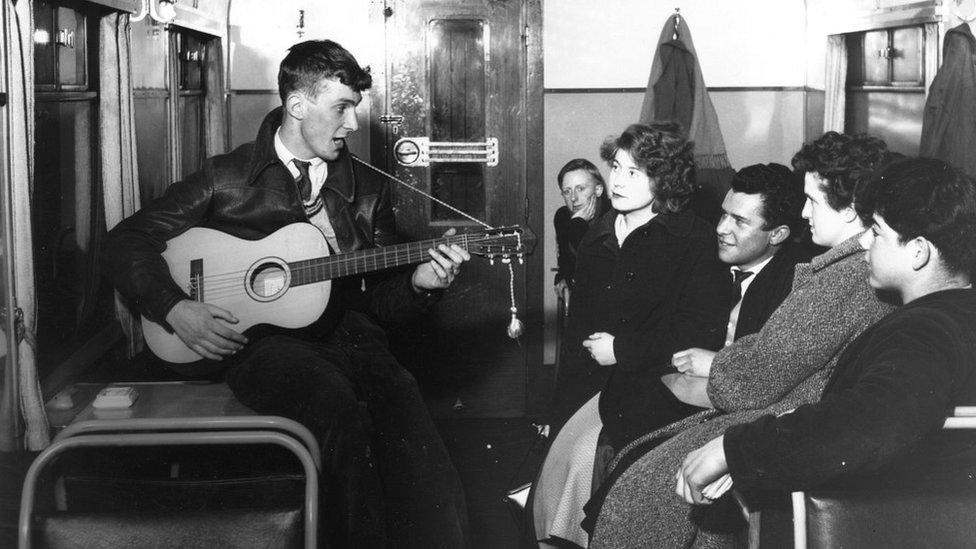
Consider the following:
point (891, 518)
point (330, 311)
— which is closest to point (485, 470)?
point (330, 311)

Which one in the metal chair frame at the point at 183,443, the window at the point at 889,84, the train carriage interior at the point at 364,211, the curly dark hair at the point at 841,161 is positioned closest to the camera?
the metal chair frame at the point at 183,443

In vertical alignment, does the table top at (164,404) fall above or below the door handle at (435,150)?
below

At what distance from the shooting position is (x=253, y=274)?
12.0 feet

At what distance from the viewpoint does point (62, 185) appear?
164 inches

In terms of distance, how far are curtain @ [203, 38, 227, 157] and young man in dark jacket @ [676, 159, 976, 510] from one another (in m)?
4.11

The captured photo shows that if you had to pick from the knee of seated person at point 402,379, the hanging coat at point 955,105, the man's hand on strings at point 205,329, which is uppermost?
the hanging coat at point 955,105

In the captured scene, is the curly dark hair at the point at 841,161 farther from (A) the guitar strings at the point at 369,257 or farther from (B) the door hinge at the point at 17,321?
(B) the door hinge at the point at 17,321

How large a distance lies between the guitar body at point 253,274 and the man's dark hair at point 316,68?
51 cm

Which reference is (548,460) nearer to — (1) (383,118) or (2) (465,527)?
(2) (465,527)

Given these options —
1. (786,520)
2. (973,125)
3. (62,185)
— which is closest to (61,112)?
(62,185)

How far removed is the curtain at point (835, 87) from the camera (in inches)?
220

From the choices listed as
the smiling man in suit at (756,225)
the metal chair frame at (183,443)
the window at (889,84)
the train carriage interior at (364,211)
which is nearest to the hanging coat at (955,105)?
the train carriage interior at (364,211)

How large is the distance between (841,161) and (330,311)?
1740 millimetres

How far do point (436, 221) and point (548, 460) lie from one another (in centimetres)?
267
